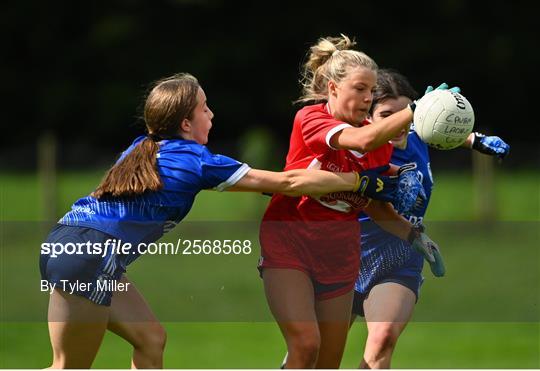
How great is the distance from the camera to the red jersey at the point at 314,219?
5.77 m

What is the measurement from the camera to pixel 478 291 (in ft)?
40.1

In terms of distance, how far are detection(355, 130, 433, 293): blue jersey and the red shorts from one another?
17.4 inches

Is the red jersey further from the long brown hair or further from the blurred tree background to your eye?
the blurred tree background

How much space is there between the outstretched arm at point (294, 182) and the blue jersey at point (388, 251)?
2.61 feet

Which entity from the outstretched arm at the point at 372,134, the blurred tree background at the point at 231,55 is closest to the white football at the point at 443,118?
the outstretched arm at the point at 372,134

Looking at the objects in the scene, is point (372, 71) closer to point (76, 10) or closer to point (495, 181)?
point (495, 181)

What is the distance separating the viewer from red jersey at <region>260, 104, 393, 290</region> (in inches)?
227

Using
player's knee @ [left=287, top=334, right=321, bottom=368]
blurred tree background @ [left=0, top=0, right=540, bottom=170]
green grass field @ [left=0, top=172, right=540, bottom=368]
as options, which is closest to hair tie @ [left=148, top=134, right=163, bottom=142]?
player's knee @ [left=287, top=334, right=321, bottom=368]

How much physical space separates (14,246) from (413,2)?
563 inches

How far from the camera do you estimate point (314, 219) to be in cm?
584

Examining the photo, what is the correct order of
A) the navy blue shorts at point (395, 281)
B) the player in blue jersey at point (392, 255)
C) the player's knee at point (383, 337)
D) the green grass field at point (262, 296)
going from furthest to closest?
the green grass field at point (262, 296)
the navy blue shorts at point (395, 281)
the player in blue jersey at point (392, 255)
the player's knee at point (383, 337)

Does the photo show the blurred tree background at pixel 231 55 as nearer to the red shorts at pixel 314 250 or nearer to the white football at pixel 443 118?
the red shorts at pixel 314 250

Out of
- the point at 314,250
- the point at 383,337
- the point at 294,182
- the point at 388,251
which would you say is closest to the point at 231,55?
the point at 388,251

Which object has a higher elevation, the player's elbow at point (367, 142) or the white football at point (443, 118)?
the white football at point (443, 118)
